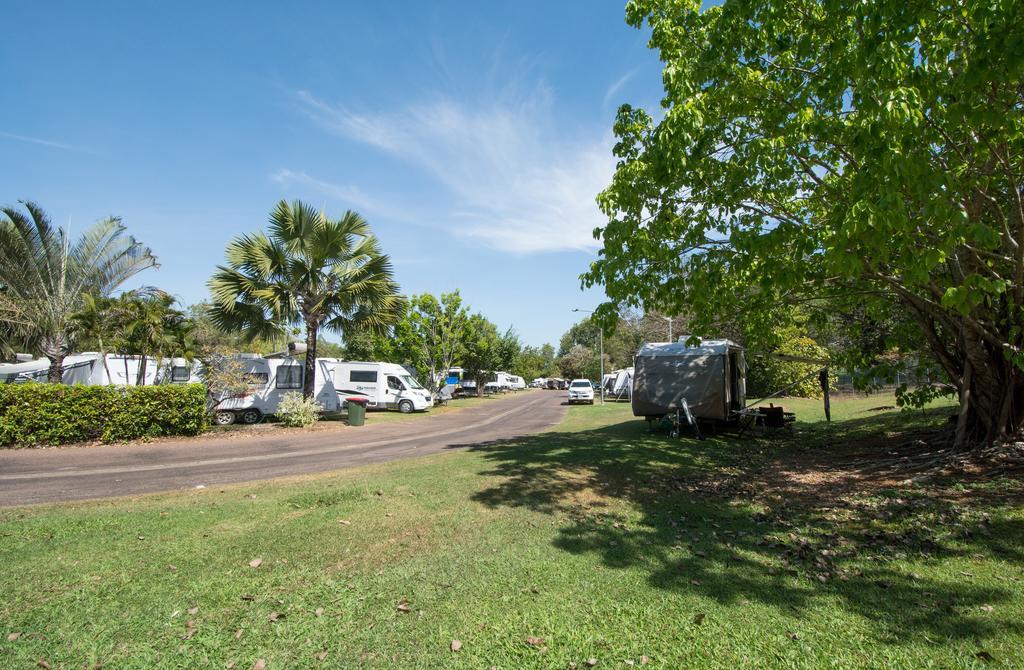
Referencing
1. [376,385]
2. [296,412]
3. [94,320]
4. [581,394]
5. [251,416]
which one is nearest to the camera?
[94,320]

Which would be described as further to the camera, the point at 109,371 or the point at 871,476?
the point at 109,371

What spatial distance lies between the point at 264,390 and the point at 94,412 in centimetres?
602

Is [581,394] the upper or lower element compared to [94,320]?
lower

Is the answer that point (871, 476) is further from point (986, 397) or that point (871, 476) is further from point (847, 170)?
point (847, 170)

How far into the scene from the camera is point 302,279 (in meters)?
17.1

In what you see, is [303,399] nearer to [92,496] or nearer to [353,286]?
[353,286]

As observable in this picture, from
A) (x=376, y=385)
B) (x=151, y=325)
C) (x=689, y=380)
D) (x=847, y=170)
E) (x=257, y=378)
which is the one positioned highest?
(x=847, y=170)

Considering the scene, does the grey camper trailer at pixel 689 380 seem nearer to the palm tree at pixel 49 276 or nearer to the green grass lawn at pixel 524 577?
the green grass lawn at pixel 524 577

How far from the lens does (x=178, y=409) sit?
14172mm

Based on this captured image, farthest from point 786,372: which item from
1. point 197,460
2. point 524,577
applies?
point 524,577

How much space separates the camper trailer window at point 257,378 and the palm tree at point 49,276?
484 cm

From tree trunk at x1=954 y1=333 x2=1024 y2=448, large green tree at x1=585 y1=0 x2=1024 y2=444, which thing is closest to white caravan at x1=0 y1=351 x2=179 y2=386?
large green tree at x1=585 y1=0 x2=1024 y2=444

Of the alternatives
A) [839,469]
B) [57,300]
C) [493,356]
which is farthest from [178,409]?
[493,356]

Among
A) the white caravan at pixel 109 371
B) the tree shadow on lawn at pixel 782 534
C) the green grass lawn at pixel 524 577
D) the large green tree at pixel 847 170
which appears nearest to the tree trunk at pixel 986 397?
the large green tree at pixel 847 170
